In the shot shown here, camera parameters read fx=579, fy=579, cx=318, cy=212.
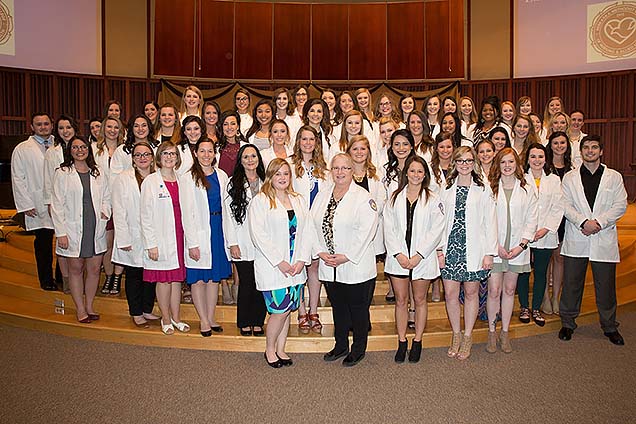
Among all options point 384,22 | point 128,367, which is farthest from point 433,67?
point 128,367

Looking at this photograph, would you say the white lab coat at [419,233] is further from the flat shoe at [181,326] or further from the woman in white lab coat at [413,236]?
the flat shoe at [181,326]

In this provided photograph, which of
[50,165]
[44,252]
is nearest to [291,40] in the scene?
[50,165]

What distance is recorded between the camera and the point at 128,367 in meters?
4.44

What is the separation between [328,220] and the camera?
175 inches

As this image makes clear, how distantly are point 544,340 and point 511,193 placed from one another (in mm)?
1382

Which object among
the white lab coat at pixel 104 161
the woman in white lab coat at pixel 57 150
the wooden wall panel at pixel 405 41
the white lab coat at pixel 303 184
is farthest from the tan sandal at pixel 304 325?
the wooden wall panel at pixel 405 41

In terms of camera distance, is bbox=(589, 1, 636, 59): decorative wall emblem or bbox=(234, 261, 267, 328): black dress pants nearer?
bbox=(234, 261, 267, 328): black dress pants

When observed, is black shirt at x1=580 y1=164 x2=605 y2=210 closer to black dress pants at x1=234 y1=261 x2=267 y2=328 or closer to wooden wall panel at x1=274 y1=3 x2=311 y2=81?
black dress pants at x1=234 y1=261 x2=267 y2=328

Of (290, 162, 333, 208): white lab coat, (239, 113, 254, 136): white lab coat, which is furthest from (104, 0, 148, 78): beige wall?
(290, 162, 333, 208): white lab coat

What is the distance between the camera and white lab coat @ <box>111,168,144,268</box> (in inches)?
194

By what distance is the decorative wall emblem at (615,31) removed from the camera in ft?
36.1

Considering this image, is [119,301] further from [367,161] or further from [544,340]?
[544,340]

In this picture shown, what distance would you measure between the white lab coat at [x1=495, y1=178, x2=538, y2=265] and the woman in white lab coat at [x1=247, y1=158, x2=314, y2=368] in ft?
5.22

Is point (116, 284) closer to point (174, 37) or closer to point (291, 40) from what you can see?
point (174, 37)
